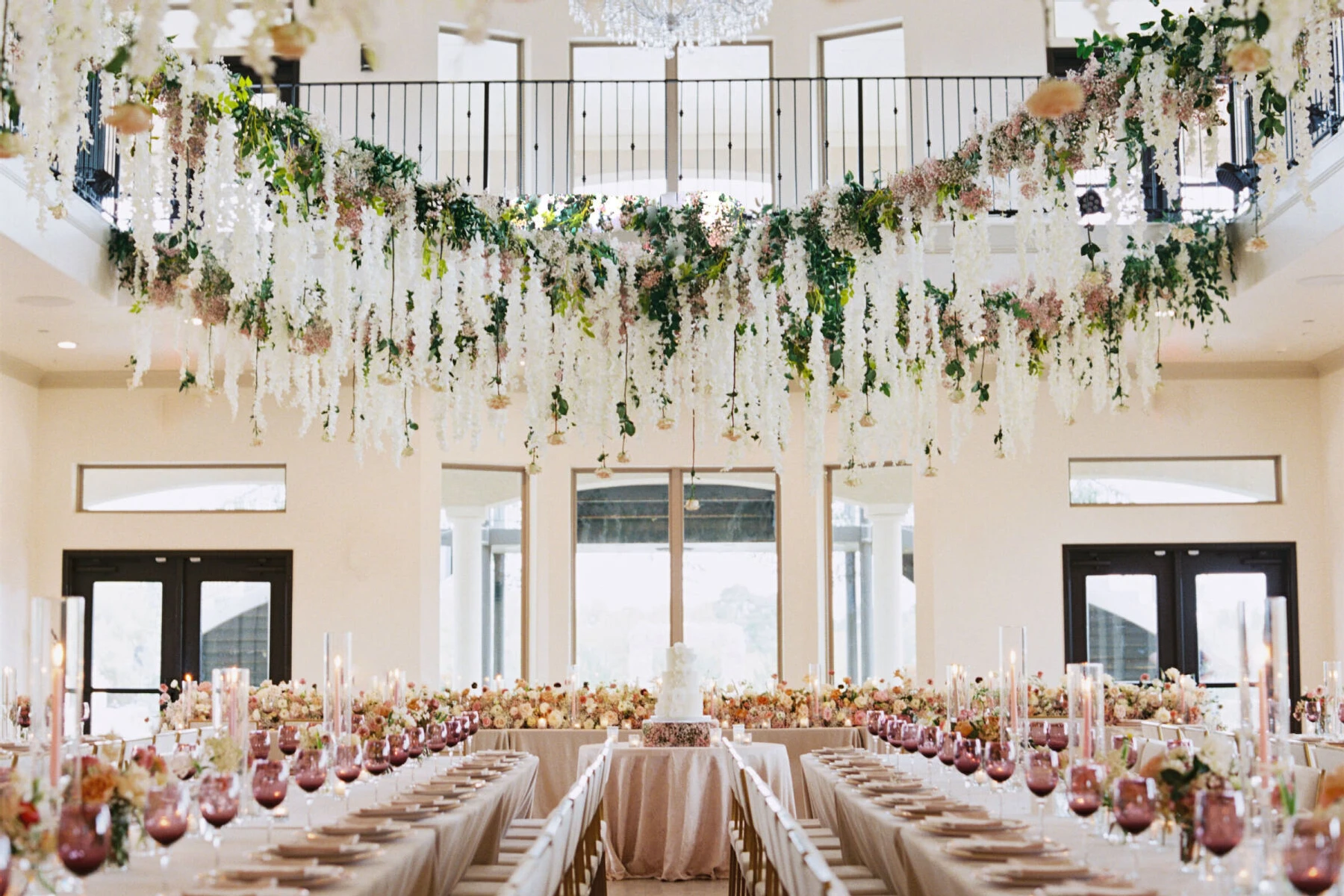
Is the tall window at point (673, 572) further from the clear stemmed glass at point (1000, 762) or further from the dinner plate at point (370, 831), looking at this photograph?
the dinner plate at point (370, 831)

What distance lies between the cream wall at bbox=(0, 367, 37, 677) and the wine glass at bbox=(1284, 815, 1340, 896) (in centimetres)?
975

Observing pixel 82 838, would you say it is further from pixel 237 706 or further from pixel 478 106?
pixel 478 106

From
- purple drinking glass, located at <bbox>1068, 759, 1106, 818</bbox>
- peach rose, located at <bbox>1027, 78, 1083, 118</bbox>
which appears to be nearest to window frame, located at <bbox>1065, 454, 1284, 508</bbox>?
purple drinking glass, located at <bbox>1068, 759, 1106, 818</bbox>

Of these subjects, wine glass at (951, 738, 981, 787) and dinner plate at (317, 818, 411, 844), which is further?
Answer: wine glass at (951, 738, 981, 787)

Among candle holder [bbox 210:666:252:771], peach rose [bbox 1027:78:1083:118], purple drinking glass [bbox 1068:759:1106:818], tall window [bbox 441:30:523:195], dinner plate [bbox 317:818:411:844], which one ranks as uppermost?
tall window [bbox 441:30:523:195]

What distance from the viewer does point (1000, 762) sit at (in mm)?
4309

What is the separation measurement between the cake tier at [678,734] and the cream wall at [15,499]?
5.48 metres

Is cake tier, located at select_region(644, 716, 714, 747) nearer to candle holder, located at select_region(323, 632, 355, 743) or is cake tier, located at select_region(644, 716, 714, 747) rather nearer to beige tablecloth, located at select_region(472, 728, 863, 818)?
beige tablecloth, located at select_region(472, 728, 863, 818)

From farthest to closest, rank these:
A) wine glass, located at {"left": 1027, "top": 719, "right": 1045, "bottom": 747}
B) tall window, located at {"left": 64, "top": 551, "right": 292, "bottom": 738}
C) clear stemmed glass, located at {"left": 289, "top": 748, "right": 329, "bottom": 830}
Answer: tall window, located at {"left": 64, "top": 551, "right": 292, "bottom": 738}, wine glass, located at {"left": 1027, "top": 719, "right": 1045, "bottom": 747}, clear stemmed glass, located at {"left": 289, "top": 748, "right": 329, "bottom": 830}

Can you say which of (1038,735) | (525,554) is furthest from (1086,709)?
(525,554)

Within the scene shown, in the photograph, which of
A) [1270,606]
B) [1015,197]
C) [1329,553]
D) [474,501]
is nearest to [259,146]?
[1270,606]

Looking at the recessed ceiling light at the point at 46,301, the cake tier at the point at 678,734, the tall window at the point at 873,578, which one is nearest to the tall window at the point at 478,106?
the recessed ceiling light at the point at 46,301

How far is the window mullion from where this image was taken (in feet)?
37.8

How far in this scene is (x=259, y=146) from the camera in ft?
18.2
